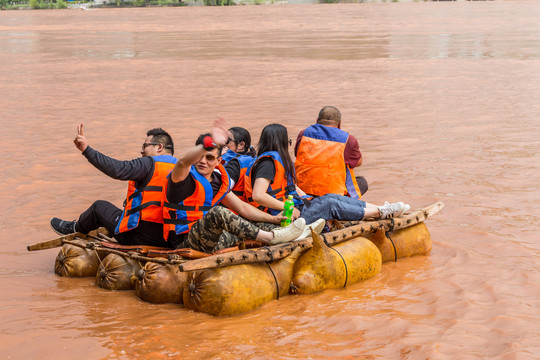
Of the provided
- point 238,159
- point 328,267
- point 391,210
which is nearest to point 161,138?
point 238,159

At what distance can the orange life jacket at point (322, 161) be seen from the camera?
6496mm

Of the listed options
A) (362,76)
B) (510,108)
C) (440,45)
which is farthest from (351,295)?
(440,45)

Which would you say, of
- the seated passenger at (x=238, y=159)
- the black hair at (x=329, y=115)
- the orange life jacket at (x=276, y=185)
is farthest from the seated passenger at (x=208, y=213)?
the black hair at (x=329, y=115)

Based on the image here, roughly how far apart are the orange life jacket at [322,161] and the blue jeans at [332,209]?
216 mm

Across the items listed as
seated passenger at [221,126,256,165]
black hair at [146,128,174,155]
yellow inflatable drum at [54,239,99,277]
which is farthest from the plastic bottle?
yellow inflatable drum at [54,239,99,277]

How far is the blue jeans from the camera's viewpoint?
625 centimetres

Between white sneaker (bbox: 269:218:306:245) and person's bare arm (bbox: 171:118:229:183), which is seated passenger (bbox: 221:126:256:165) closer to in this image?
white sneaker (bbox: 269:218:306:245)

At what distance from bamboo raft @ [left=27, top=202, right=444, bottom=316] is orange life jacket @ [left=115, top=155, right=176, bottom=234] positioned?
239 millimetres

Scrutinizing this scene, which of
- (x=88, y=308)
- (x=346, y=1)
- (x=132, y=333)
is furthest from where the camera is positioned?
(x=346, y=1)

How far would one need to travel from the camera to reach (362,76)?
2141cm

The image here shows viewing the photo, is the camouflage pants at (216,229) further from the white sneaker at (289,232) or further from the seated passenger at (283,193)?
the seated passenger at (283,193)

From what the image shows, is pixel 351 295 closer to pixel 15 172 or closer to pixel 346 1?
pixel 15 172

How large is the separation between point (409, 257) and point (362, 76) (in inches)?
604

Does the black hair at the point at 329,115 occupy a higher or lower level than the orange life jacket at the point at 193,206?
higher
